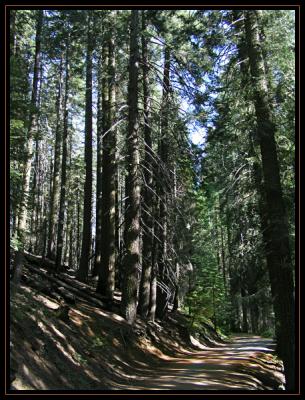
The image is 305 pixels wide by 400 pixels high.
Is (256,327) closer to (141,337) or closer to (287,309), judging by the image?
(141,337)

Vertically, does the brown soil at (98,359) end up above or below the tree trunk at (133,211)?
below

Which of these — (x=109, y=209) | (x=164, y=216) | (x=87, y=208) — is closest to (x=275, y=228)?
(x=109, y=209)

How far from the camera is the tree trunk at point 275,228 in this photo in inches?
356

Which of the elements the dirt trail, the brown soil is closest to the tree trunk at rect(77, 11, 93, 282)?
the brown soil

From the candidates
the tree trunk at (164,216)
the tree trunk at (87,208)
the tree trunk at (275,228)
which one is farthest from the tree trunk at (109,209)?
the tree trunk at (275,228)

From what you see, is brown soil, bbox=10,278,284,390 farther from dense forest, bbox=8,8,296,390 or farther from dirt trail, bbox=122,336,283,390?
dense forest, bbox=8,8,296,390

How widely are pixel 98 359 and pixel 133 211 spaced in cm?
489

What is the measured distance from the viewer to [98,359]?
1102cm

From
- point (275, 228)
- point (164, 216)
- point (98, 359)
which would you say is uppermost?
point (164, 216)

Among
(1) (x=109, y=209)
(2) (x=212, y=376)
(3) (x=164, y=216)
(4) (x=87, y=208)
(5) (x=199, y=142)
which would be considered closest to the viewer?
(2) (x=212, y=376)

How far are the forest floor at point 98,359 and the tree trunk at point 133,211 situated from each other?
823 millimetres

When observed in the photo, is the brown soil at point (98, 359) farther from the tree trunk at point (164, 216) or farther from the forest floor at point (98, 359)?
the tree trunk at point (164, 216)

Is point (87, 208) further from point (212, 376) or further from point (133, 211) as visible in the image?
point (212, 376)

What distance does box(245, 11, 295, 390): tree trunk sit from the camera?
9.03 metres
